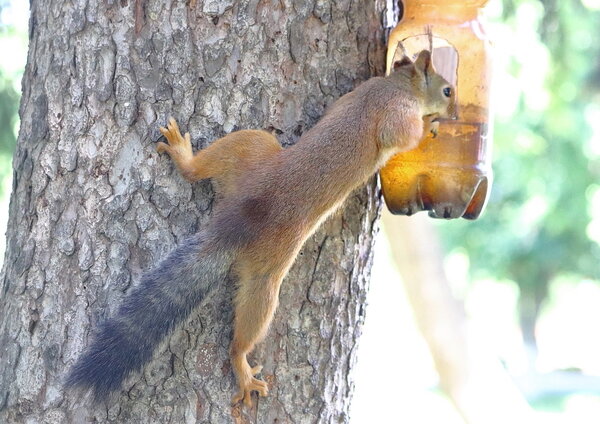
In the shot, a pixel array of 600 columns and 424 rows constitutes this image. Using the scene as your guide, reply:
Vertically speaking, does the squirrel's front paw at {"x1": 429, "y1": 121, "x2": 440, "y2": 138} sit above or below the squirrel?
above

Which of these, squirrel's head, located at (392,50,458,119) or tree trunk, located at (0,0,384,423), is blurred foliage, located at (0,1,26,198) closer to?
tree trunk, located at (0,0,384,423)

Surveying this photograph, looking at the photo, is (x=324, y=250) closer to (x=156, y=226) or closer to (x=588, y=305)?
(x=156, y=226)

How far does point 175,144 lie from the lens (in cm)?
179

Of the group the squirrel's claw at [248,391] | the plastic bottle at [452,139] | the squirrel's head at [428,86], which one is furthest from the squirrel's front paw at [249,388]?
the squirrel's head at [428,86]

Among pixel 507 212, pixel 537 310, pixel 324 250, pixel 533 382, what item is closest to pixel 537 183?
pixel 507 212

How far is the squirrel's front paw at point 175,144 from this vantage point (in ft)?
5.85

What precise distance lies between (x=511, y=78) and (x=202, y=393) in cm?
546

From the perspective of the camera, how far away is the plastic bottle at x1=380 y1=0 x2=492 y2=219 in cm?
221

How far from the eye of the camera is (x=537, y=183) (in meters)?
8.18

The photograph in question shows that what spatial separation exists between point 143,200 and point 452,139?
93 centimetres

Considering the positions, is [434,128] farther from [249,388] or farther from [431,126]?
[249,388]

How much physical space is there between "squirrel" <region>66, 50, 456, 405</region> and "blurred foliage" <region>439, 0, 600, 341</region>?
248 cm

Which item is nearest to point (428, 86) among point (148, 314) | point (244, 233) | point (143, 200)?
point (244, 233)

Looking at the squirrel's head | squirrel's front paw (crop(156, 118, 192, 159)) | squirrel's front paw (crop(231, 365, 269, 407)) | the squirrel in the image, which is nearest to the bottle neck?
the squirrel's head
